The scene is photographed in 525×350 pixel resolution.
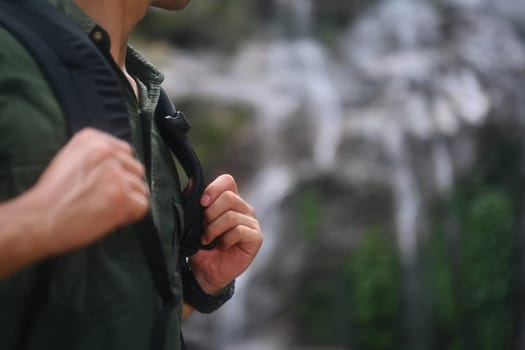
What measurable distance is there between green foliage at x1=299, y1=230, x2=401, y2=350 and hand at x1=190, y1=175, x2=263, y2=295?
15.3 ft

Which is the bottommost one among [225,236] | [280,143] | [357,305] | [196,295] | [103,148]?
[357,305]

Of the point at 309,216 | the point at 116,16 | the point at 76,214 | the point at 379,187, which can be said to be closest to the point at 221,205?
the point at 116,16

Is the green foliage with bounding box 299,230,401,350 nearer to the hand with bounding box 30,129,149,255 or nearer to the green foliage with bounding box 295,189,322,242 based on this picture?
the green foliage with bounding box 295,189,322,242

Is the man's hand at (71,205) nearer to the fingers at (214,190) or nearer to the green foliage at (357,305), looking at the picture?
the fingers at (214,190)

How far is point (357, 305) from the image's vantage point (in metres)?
5.97

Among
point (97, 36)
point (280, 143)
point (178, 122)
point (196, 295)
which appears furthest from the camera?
point (280, 143)

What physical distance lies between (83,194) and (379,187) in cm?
552

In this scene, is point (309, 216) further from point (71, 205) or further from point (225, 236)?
point (71, 205)

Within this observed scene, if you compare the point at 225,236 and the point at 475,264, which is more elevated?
the point at 225,236

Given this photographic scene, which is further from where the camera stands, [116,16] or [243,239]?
[243,239]

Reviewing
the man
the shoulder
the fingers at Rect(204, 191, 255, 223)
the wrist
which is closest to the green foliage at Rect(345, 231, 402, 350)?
the wrist

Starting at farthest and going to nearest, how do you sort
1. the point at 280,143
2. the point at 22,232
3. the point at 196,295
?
the point at 280,143
the point at 196,295
the point at 22,232

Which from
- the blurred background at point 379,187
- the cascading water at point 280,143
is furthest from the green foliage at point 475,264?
the cascading water at point 280,143

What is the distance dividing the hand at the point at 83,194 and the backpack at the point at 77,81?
0.08m
